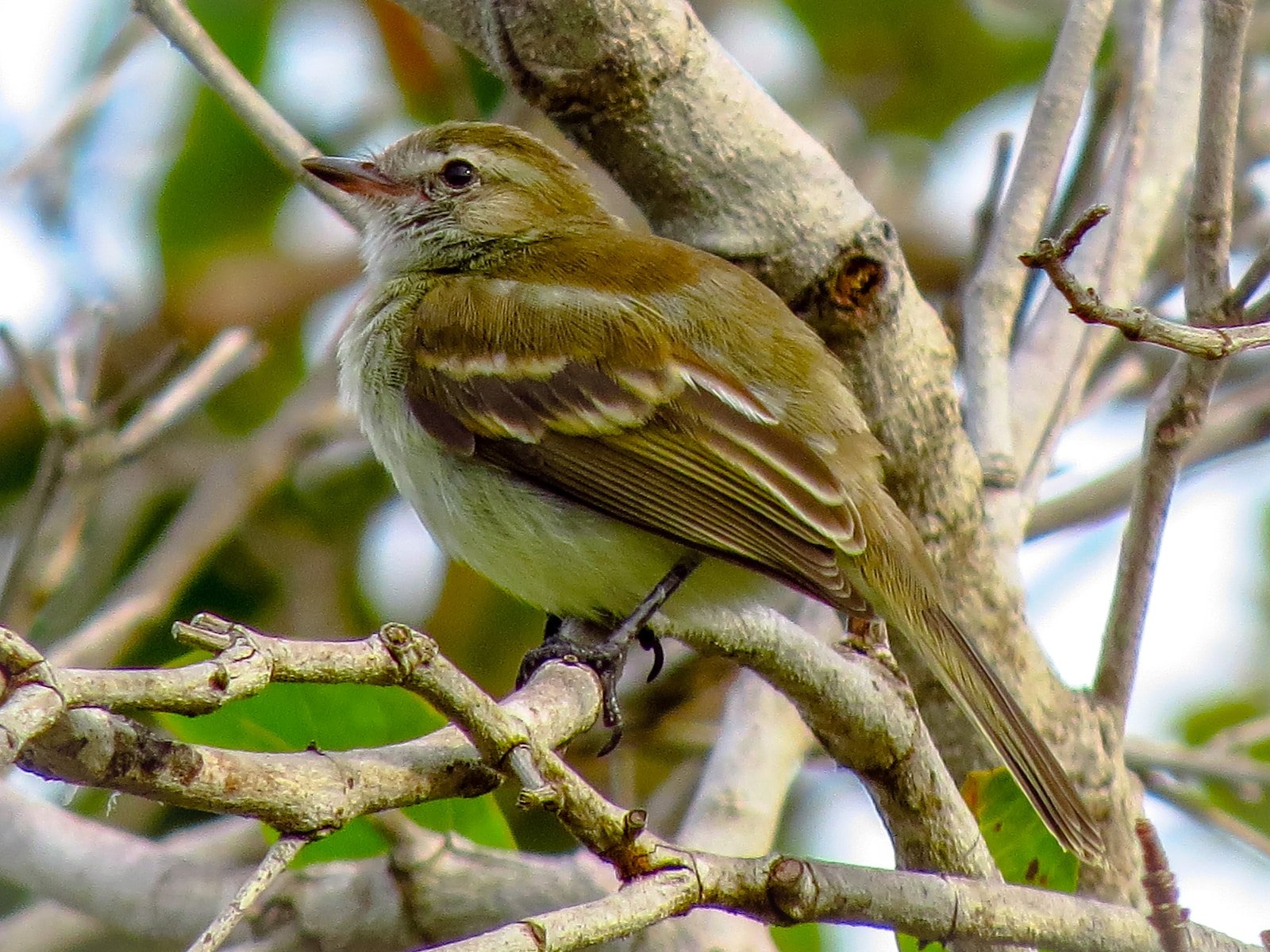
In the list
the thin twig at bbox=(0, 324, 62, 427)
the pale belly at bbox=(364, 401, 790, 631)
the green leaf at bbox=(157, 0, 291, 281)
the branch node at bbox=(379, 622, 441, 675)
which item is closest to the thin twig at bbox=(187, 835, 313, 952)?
the branch node at bbox=(379, 622, 441, 675)

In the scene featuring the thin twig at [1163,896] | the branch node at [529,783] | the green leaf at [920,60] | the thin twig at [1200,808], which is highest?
the green leaf at [920,60]

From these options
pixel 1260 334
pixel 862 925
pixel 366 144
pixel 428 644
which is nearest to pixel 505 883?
pixel 862 925

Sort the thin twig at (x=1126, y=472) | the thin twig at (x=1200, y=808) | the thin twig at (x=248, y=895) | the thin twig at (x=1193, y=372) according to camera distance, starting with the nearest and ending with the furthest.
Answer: the thin twig at (x=248, y=895)
the thin twig at (x=1193, y=372)
the thin twig at (x=1200, y=808)
the thin twig at (x=1126, y=472)

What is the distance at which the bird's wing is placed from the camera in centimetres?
329

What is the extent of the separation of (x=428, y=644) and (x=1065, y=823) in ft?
5.41

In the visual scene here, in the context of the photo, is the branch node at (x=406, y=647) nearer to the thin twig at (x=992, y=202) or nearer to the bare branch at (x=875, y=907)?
the bare branch at (x=875, y=907)

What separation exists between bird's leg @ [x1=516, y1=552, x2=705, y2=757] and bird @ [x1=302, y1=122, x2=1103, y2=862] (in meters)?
0.02

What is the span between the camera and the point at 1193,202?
259 centimetres

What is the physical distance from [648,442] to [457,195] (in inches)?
52.9

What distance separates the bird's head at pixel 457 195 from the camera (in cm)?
443

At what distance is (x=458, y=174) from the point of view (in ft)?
14.9

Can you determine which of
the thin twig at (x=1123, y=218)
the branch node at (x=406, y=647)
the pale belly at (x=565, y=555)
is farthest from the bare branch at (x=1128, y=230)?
the branch node at (x=406, y=647)

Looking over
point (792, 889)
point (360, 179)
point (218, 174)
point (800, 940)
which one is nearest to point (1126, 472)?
Answer: point (800, 940)

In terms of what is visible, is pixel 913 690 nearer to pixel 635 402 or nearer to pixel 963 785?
pixel 963 785
